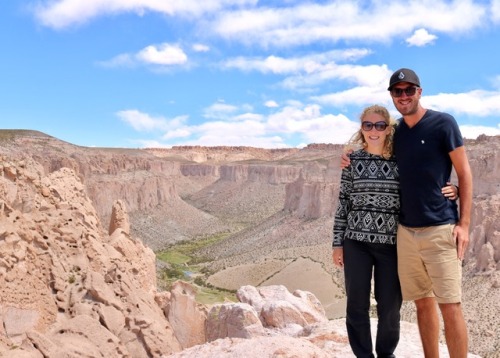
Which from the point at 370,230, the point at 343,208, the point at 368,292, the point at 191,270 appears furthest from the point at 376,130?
the point at 191,270

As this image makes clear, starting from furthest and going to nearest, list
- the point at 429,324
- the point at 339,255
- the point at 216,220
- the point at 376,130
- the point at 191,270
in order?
the point at 216,220, the point at 191,270, the point at 339,255, the point at 429,324, the point at 376,130

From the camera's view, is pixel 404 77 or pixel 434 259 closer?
pixel 434 259

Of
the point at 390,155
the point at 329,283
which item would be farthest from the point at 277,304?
the point at 329,283

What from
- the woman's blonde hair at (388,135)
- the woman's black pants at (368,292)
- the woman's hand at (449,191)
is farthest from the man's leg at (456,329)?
the woman's blonde hair at (388,135)

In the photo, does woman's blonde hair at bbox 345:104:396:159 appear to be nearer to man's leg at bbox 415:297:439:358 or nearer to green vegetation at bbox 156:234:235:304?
man's leg at bbox 415:297:439:358

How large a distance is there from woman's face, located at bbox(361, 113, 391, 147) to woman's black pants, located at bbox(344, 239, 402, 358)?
1.13 metres

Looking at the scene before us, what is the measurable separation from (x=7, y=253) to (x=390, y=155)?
7074 mm

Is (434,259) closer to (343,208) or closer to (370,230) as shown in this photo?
(370,230)

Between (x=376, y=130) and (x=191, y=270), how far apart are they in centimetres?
4767

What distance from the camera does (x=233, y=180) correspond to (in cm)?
14600

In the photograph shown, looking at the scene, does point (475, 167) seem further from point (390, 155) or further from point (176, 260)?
point (390, 155)

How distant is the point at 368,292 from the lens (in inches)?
219

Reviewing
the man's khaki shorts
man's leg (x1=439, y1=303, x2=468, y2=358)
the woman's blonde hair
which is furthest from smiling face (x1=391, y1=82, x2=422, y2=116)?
man's leg (x1=439, y1=303, x2=468, y2=358)

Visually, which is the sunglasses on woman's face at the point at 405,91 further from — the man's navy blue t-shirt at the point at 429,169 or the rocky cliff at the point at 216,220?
the rocky cliff at the point at 216,220
